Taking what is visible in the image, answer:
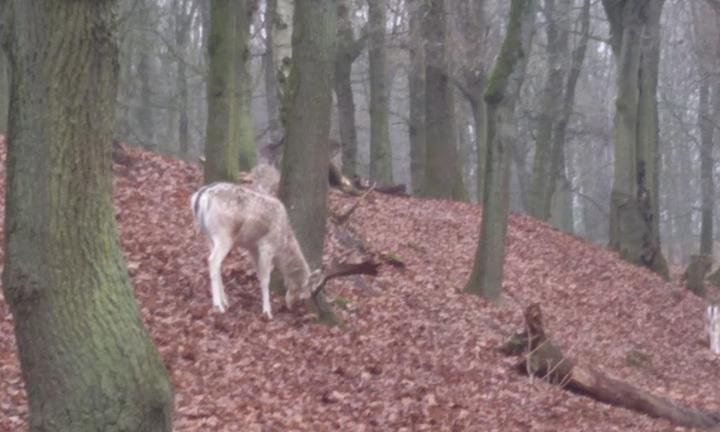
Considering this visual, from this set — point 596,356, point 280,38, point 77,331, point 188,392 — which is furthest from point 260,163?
point 77,331

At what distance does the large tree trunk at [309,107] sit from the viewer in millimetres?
12570

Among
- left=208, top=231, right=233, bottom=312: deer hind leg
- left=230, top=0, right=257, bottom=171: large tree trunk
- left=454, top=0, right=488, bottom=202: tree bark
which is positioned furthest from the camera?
left=454, top=0, right=488, bottom=202: tree bark

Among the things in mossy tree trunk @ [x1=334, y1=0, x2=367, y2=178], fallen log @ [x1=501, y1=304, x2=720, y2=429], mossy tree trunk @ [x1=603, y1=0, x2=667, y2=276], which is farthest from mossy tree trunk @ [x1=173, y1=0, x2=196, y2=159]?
fallen log @ [x1=501, y1=304, x2=720, y2=429]

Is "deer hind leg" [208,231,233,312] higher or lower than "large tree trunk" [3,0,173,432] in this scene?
lower

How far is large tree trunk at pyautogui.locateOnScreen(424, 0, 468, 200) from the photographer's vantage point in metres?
26.1

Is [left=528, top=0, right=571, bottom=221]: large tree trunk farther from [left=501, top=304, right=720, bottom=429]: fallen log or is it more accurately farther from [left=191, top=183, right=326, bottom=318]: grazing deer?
[left=191, top=183, right=326, bottom=318]: grazing deer

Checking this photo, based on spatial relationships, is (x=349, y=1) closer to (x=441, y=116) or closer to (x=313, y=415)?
(x=441, y=116)

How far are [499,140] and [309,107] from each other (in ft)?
14.5

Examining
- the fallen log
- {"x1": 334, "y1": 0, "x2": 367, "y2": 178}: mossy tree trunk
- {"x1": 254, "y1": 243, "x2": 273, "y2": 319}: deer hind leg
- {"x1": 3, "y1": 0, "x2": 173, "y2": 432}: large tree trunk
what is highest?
{"x1": 334, "y1": 0, "x2": 367, "y2": 178}: mossy tree trunk

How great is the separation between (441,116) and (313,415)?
17400 millimetres

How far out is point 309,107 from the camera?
12.6 m

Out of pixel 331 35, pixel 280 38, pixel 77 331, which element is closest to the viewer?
Answer: pixel 77 331

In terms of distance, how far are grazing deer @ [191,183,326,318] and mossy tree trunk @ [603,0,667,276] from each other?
1347 centimetres

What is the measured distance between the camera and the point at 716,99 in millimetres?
36094
